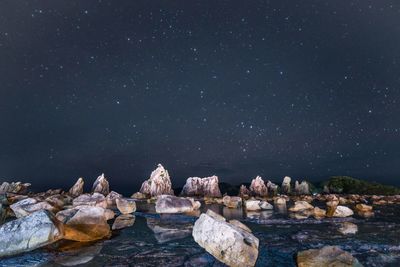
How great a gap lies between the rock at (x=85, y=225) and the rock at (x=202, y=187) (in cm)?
7588

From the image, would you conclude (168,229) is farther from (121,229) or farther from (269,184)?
(269,184)

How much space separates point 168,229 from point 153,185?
68051mm

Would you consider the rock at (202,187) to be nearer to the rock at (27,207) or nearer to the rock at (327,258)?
the rock at (27,207)

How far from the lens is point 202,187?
97812 millimetres

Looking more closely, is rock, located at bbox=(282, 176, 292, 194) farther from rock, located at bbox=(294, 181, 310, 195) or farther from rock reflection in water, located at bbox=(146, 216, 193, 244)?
rock reflection in water, located at bbox=(146, 216, 193, 244)

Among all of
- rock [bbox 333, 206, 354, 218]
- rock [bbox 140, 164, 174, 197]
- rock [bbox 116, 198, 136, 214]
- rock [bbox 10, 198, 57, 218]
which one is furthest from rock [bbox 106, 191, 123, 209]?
rock [bbox 333, 206, 354, 218]

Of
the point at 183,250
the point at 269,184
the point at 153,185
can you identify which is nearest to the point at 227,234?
the point at 183,250

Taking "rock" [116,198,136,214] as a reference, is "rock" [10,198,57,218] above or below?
above

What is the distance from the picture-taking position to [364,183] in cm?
11981

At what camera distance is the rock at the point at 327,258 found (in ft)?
39.8

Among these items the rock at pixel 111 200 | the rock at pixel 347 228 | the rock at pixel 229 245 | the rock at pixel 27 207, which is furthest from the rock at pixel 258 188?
the rock at pixel 229 245

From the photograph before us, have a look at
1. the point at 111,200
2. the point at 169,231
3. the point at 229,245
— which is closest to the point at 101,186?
the point at 111,200

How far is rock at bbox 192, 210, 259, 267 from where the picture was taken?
13.7 m

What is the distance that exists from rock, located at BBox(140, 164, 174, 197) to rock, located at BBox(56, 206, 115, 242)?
67.8 meters
